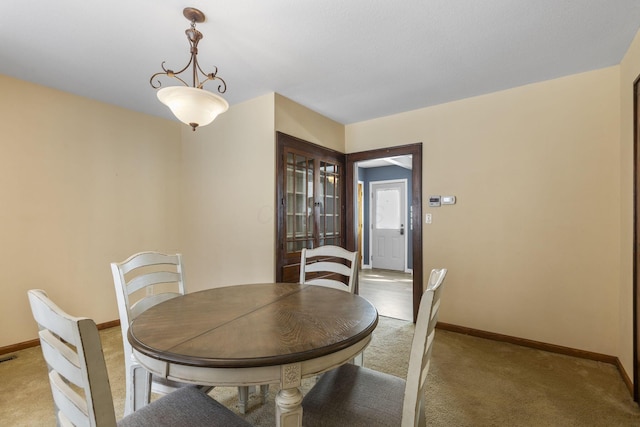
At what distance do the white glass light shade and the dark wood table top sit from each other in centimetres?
105

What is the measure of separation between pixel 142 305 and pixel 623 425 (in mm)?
2854

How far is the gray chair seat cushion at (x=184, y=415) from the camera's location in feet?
3.45

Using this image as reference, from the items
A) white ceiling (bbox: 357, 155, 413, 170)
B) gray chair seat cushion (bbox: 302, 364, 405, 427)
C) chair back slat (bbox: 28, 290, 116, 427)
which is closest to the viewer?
chair back slat (bbox: 28, 290, 116, 427)

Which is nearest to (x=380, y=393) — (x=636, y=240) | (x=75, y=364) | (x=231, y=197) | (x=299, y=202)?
(x=75, y=364)

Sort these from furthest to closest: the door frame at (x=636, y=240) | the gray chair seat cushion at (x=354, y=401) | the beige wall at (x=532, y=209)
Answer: the beige wall at (x=532, y=209) → the door frame at (x=636, y=240) → the gray chair seat cushion at (x=354, y=401)

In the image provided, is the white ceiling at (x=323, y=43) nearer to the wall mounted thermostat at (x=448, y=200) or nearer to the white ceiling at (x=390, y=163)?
the wall mounted thermostat at (x=448, y=200)

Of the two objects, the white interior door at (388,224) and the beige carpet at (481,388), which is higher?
the white interior door at (388,224)

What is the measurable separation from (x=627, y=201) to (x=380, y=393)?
2.42m

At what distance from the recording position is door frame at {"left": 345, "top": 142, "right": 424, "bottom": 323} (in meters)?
3.39

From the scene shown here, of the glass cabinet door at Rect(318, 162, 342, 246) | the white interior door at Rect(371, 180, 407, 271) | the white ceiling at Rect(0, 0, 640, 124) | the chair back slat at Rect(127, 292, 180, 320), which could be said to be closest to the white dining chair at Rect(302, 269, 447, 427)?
the chair back slat at Rect(127, 292, 180, 320)

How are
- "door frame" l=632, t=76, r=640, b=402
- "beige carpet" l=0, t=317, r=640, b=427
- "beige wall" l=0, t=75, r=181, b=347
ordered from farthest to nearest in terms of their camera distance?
1. "beige wall" l=0, t=75, r=181, b=347
2. "door frame" l=632, t=76, r=640, b=402
3. "beige carpet" l=0, t=317, r=640, b=427

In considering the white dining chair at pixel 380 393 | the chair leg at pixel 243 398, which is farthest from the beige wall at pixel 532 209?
the chair leg at pixel 243 398

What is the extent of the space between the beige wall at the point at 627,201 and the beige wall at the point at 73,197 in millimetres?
4445

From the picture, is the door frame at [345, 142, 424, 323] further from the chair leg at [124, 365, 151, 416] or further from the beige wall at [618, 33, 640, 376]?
the chair leg at [124, 365, 151, 416]
